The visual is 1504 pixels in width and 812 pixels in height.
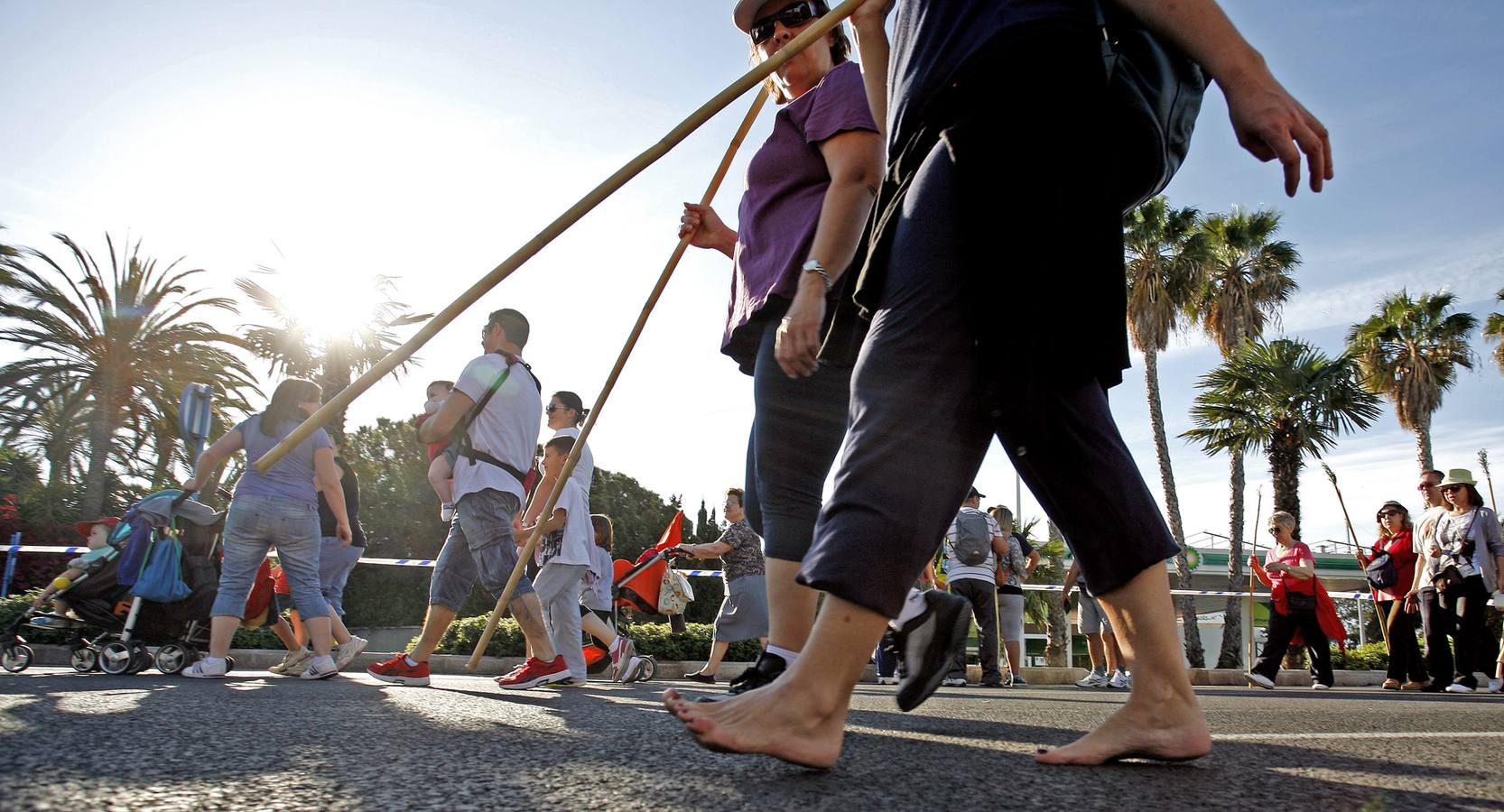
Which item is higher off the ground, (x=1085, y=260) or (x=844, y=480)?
(x=1085, y=260)

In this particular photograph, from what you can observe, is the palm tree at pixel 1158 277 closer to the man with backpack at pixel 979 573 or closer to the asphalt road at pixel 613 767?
the man with backpack at pixel 979 573

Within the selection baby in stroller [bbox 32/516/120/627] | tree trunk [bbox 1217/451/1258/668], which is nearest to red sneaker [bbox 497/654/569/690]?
baby in stroller [bbox 32/516/120/627]

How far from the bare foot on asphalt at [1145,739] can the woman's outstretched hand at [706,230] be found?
2.13 m

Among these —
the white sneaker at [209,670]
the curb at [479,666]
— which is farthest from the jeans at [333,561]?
the white sneaker at [209,670]

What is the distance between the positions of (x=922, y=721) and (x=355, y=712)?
1.57 m

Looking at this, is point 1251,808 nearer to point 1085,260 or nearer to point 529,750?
point 1085,260

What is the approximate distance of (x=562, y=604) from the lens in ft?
20.4

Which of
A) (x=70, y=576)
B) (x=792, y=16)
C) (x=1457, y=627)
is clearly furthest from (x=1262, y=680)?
(x=70, y=576)

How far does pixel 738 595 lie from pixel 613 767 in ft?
20.0

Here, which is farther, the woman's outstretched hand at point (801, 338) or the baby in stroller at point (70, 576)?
the baby in stroller at point (70, 576)

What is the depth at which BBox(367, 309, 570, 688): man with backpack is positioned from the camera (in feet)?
17.1

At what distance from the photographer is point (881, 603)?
1.63m

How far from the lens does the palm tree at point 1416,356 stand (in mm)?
27891

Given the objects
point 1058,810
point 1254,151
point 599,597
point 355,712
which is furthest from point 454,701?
point 599,597
